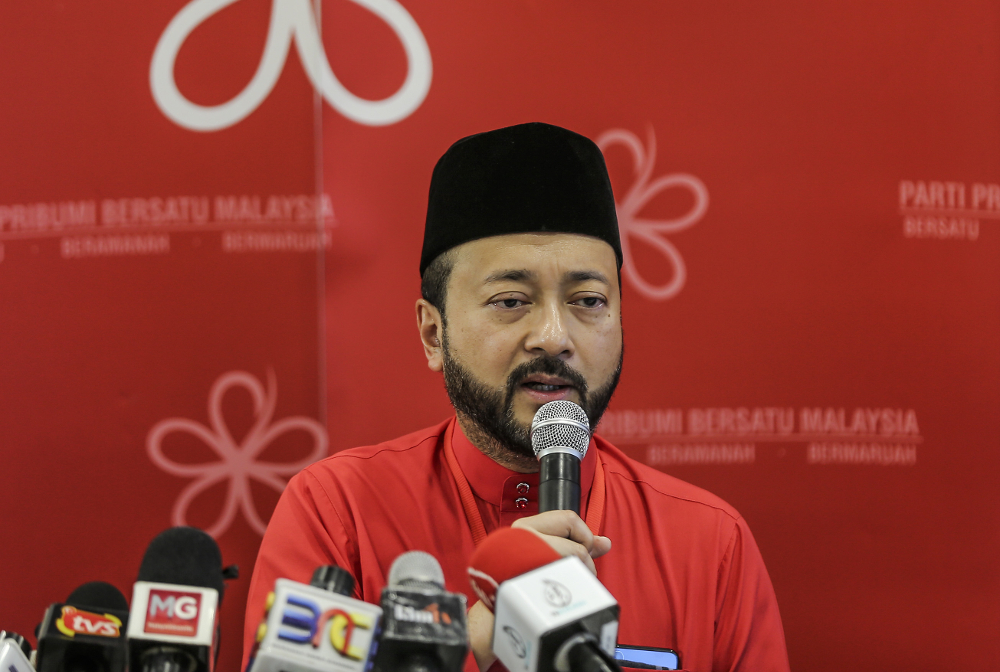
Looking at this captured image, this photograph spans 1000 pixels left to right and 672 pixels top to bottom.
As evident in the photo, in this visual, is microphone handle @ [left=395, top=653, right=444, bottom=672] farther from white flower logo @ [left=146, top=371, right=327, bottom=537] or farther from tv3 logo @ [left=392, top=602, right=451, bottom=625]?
white flower logo @ [left=146, top=371, right=327, bottom=537]

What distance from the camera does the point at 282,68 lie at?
2.30 metres

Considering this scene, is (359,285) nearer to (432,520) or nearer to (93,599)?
(432,520)

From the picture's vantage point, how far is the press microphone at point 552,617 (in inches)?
29.9

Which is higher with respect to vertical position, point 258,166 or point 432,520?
point 258,166

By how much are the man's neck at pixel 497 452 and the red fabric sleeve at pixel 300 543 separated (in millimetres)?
331

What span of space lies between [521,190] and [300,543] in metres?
0.87

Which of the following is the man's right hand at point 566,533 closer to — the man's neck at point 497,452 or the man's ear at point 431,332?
the man's neck at point 497,452

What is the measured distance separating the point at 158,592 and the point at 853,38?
234cm

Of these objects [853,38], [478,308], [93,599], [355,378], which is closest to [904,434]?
[853,38]

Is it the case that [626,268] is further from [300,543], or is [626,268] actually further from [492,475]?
[300,543]

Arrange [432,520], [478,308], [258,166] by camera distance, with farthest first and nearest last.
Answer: [258,166], [432,520], [478,308]

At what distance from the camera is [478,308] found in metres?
1.75

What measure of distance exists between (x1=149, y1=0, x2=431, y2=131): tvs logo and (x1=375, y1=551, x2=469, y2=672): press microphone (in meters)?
1.77

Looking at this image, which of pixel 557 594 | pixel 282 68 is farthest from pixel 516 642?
pixel 282 68
